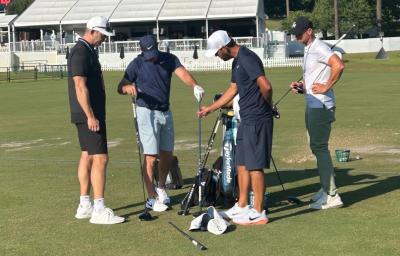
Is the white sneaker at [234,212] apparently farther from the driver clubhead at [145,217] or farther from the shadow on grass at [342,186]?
the driver clubhead at [145,217]

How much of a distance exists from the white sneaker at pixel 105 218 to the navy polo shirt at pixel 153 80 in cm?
138

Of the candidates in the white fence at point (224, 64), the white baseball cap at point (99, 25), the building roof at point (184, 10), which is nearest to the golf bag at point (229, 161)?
the white baseball cap at point (99, 25)

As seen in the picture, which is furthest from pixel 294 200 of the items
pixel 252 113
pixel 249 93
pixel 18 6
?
pixel 18 6

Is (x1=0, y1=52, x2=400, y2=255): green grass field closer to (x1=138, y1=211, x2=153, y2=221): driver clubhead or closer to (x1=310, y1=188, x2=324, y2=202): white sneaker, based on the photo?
(x1=138, y1=211, x2=153, y2=221): driver clubhead

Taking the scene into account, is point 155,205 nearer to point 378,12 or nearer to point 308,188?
point 308,188

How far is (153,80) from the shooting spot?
26.2 ft

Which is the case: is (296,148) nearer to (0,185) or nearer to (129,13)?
(0,185)

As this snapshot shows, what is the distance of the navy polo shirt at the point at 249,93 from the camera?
695 cm

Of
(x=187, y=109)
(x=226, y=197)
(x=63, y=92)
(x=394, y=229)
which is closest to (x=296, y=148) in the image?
(x=226, y=197)

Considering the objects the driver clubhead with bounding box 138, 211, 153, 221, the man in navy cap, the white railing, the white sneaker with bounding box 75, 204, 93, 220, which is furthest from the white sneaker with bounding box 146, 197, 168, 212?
the white railing

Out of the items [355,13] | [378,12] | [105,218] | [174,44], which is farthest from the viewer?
[378,12]

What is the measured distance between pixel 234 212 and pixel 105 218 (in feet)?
4.71

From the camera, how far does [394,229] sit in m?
6.74

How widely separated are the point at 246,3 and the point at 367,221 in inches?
2355
